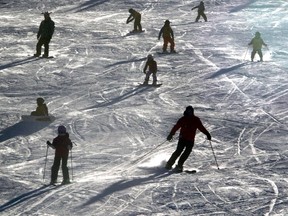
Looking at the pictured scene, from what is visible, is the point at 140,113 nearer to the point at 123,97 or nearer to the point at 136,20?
the point at 123,97

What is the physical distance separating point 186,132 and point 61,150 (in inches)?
94.0

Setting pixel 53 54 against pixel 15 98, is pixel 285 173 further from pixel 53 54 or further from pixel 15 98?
pixel 53 54

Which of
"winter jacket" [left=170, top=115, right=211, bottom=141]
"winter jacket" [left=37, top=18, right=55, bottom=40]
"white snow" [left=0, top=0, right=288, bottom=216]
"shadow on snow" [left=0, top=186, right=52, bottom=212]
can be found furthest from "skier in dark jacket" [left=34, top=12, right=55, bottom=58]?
"shadow on snow" [left=0, top=186, right=52, bottom=212]

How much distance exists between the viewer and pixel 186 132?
14766mm

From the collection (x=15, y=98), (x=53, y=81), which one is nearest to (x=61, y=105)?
(x=15, y=98)

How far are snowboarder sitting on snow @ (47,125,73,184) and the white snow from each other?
1.02 feet

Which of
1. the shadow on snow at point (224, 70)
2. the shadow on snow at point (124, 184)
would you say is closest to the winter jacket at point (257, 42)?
the shadow on snow at point (224, 70)

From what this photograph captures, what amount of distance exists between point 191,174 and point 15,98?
820 centimetres

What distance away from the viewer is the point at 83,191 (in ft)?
44.3

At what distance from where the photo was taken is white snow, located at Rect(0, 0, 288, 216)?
13.2m

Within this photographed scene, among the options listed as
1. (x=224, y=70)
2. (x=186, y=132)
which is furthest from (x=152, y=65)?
(x=186, y=132)

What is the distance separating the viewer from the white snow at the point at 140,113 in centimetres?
1321

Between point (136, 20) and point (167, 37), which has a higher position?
point (136, 20)

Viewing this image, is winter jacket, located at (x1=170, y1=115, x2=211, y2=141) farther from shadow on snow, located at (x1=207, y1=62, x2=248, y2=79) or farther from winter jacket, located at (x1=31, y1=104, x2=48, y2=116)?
shadow on snow, located at (x1=207, y1=62, x2=248, y2=79)
